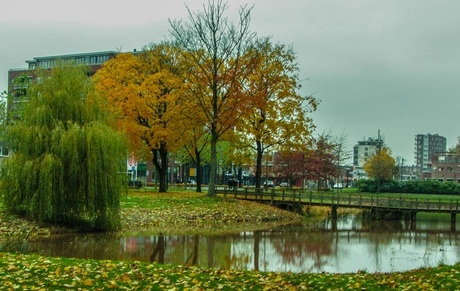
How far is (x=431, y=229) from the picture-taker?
39625mm

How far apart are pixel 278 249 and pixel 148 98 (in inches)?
949

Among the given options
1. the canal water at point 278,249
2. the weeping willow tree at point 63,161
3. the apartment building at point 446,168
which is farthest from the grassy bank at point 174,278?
the apartment building at point 446,168

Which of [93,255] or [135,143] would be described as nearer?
[93,255]

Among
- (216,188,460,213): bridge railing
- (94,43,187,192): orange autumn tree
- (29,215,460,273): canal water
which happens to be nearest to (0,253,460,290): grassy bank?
(29,215,460,273): canal water

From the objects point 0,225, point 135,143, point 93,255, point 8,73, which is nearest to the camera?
point 93,255

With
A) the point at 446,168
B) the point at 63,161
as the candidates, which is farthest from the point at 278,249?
the point at 446,168

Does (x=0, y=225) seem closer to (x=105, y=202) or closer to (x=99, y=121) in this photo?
(x=105, y=202)

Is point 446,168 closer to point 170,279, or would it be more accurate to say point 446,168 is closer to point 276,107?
point 276,107

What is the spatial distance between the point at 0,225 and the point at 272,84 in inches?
1079

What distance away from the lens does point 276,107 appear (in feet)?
153

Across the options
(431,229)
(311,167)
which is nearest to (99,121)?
(431,229)

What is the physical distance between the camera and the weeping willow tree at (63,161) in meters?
25.8

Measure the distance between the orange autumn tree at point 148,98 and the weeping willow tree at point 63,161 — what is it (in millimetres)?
16696

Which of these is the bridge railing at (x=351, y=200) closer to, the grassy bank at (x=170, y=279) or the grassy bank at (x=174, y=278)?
the grassy bank at (x=174, y=278)
